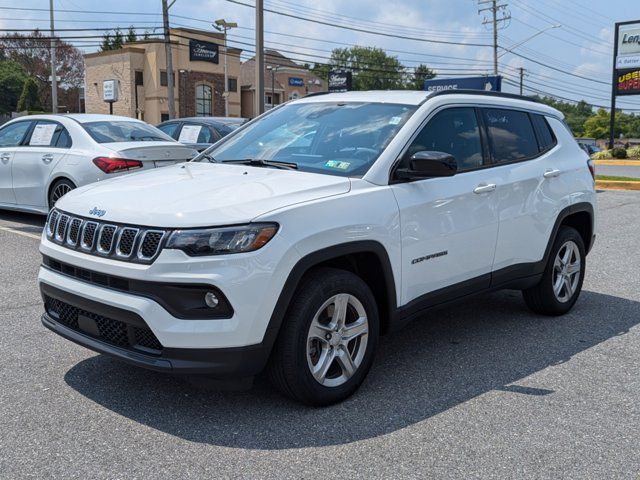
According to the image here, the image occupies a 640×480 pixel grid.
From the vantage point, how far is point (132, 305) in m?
3.50

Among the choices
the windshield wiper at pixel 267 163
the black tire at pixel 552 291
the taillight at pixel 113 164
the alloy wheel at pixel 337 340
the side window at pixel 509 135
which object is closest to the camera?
the alloy wheel at pixel 337 340

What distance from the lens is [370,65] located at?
395 feet

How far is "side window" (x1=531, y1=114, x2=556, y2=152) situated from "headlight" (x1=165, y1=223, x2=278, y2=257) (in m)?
3.19

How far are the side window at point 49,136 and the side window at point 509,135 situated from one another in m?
6.29

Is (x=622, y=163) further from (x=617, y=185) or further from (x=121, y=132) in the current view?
(x=121, y=132)

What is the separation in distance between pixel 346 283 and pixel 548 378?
159 cm

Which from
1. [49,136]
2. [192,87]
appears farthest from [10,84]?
[49,136]

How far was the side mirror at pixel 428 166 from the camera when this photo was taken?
13.9ft

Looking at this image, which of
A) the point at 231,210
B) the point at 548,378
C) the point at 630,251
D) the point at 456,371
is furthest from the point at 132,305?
the point at 630,251

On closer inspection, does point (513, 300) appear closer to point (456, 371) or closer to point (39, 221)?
point (456, 371)

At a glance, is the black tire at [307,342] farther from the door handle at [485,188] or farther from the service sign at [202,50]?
the service sign at [202,50]

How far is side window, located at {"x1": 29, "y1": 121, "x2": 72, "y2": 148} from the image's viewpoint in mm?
9570

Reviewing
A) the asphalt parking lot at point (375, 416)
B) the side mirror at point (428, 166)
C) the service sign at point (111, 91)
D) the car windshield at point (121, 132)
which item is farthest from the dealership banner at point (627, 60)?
the side mirror at point (428, 166)

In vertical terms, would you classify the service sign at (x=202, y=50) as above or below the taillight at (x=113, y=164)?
above
